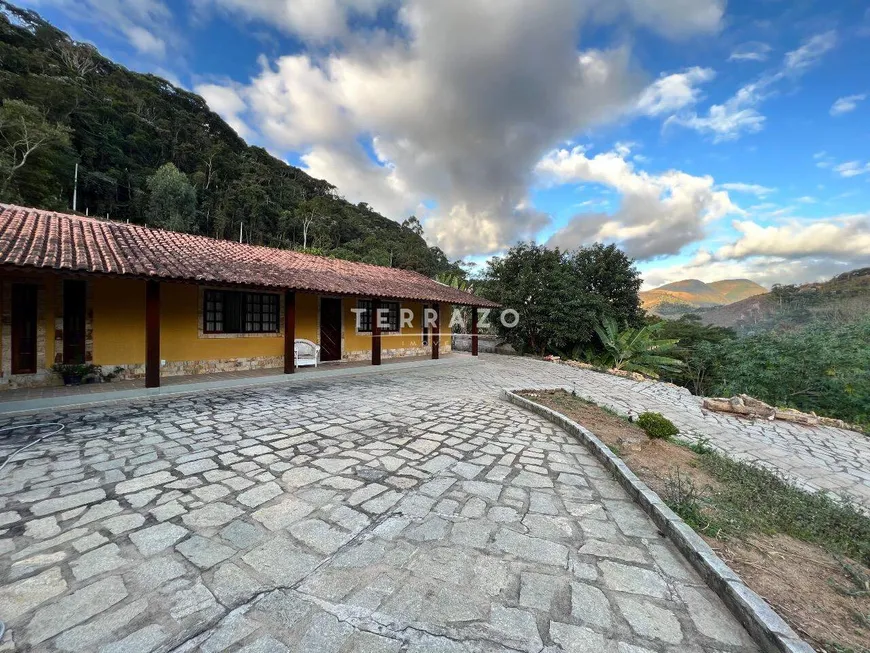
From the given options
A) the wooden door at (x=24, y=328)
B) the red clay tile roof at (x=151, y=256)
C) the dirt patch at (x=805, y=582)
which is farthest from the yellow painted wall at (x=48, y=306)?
the dirt patch at (x=805, y=582)

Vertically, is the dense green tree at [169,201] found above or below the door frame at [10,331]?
above

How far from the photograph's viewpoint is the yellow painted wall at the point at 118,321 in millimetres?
7570

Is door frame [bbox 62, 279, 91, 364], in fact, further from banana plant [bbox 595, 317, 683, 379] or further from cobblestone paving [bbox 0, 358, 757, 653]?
banana plant [bbox 595, 317, 683, 379]

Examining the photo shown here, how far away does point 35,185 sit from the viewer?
22406mm

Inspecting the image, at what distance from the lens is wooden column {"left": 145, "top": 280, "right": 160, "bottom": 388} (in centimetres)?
705

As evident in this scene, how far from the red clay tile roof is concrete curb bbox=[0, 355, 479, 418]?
232 centimetres

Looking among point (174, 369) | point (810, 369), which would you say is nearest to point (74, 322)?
point (174, 369)

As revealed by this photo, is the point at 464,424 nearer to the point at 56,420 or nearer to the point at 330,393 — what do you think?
the point at 330,393

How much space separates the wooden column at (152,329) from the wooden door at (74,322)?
1.68 metres

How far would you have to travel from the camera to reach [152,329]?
7070mm

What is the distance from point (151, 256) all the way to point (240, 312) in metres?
2.65

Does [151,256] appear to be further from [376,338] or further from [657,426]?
[657,426]

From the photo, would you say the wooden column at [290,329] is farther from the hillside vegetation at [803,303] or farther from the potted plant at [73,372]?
the hillside vegetation at [803,303]

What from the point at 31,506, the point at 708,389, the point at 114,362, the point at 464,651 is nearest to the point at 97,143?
the point at 114,362
